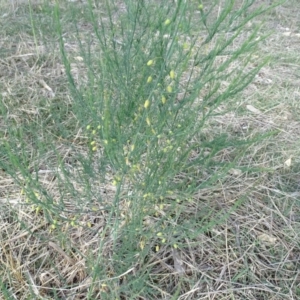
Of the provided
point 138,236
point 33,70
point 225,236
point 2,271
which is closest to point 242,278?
point 225,236

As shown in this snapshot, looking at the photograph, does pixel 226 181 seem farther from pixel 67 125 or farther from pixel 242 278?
pixel 67 125

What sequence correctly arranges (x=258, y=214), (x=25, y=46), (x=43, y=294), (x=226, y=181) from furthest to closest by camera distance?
(x=25, y=46) → (x=226, y=181) → (x=258, y=214) → (x=43, y=294)

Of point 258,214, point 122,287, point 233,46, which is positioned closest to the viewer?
point 122,287

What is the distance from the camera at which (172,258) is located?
1606 millimetres

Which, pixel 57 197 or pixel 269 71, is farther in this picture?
pixel 269 71

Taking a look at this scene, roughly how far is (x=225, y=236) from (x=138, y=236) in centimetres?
34

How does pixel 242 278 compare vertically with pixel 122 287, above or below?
below

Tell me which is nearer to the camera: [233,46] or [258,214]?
[258,214]

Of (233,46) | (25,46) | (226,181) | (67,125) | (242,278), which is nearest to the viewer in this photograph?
(242,278)

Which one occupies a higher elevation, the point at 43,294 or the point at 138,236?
the point at 138,236

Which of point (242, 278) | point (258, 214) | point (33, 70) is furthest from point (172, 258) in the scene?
point (33, 70)

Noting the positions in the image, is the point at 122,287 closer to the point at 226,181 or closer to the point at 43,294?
A: the point at 43,294

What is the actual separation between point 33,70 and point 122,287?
67.8 inches

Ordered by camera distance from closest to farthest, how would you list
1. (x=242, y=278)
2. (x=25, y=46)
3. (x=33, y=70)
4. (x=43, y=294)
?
(x=43, y=294) < (x=242, y=278) < (x=33, y=70) < (x=25, y=46)
